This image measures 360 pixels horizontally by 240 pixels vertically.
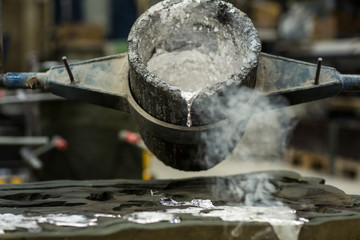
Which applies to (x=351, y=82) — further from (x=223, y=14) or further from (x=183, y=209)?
(x=183, y=209)

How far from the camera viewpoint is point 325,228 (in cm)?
164

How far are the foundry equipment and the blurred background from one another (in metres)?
1.99

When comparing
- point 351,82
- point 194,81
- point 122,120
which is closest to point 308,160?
point 122,120

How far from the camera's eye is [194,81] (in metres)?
2.32

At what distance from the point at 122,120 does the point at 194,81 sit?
380cm

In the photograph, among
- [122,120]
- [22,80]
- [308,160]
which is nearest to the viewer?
[22,80]

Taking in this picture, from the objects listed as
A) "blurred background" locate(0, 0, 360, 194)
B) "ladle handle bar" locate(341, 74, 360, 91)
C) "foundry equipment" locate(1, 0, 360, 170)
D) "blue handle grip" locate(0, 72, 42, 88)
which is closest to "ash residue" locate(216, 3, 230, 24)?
"foundry equipment" locate(1, 0, 360, 170)

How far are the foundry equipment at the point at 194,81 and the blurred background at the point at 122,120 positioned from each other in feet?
6.53

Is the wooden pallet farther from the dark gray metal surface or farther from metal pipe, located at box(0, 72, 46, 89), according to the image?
metal pipe, located at box(0, 72, 46, 89)

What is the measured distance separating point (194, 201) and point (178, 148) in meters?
0.26

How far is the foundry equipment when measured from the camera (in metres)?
1.97

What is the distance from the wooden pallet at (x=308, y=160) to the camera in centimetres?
640

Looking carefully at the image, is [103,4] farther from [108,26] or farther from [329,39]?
[329,39]

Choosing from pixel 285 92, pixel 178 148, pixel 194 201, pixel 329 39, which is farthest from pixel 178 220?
pixel 329 39
